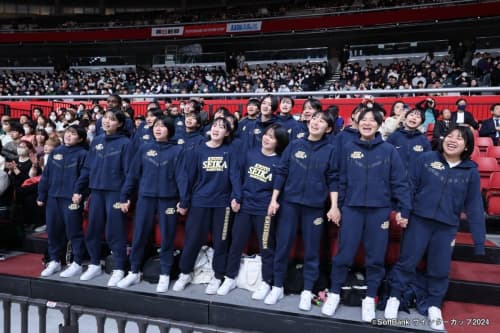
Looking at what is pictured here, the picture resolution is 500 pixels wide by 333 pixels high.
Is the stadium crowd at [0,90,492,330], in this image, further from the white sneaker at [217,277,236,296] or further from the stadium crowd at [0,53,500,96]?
the stadium crowd at [0,53,500,96]

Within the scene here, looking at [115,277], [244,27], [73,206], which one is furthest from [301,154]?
[244,27]

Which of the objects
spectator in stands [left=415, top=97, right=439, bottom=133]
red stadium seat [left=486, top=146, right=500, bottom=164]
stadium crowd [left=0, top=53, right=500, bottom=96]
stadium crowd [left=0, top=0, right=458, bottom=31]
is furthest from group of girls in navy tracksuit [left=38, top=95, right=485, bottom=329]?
stadium crowd [left=0, top=0, right=458, bottom=31]

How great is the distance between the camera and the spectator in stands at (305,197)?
3703mm

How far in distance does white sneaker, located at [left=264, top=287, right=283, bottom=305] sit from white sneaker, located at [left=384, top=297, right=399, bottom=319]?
2.96ft

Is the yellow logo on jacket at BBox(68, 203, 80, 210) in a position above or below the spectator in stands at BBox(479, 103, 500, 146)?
below

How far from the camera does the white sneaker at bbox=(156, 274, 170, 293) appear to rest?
405 cm

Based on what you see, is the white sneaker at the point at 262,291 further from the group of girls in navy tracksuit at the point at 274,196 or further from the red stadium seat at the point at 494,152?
the red stadium seat at the point at 494,152

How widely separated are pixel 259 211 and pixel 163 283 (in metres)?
1.16

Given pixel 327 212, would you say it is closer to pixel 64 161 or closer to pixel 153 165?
pixel 153 165

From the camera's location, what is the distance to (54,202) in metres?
4.58

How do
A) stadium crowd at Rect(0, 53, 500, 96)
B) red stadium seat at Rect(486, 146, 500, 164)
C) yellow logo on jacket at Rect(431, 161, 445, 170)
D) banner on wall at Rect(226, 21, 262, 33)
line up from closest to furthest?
yellow logo on jacket at Rect(431, 161, 445, 170), red stadium seat at Rect(486, 146, 500, 164), stadium crowd at Rect(0, 53, 500, 96), banner on wall at Rect(226, 21, 262, 33)

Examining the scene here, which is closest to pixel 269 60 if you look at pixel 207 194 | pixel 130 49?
pixel 130 49

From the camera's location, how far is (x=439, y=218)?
3.39 metres

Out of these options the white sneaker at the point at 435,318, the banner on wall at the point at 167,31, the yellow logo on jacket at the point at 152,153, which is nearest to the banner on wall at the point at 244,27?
the banner on wall at the point at 167,31
